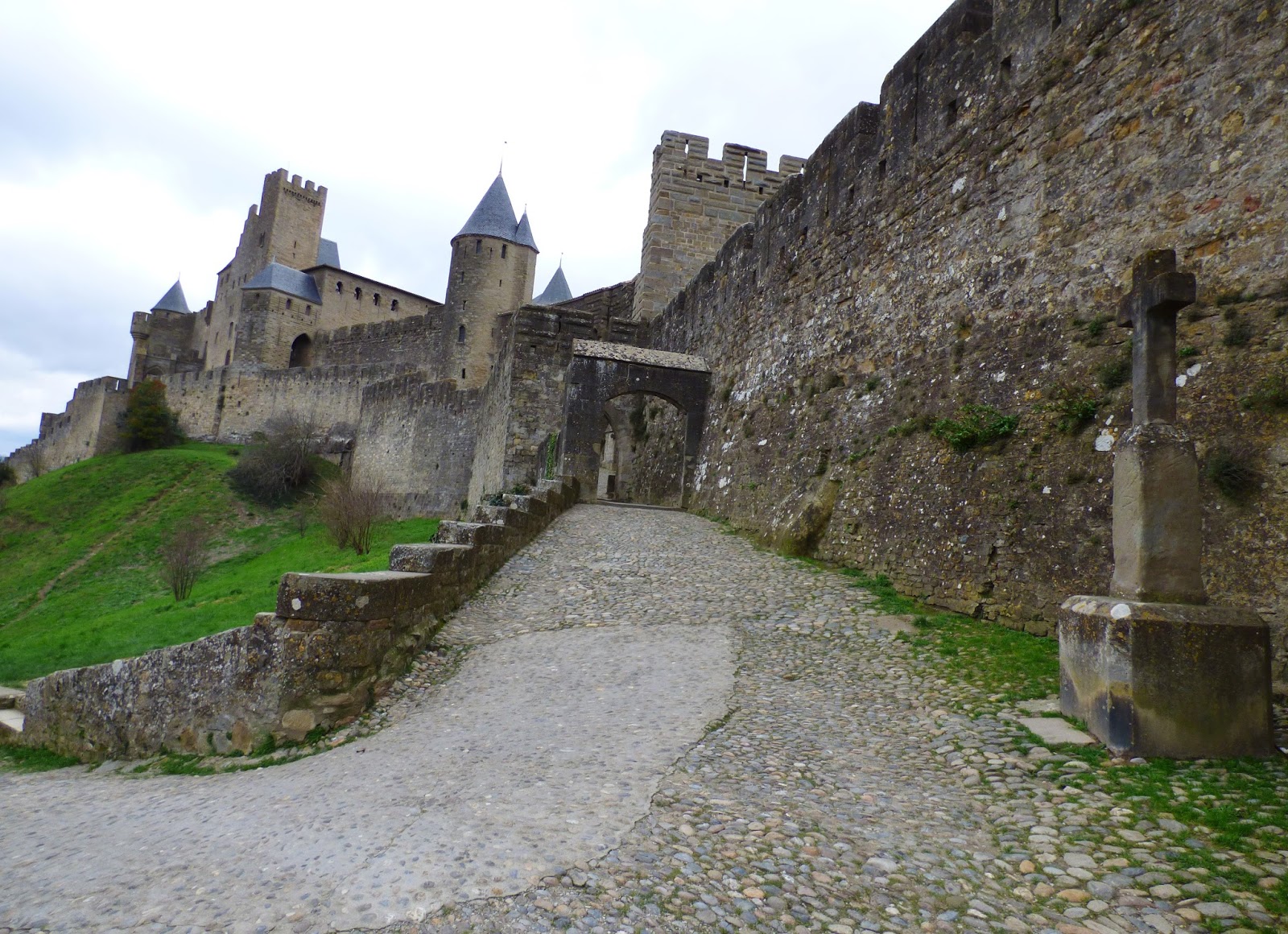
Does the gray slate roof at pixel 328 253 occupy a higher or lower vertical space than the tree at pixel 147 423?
higher

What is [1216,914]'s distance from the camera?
276 centimetres

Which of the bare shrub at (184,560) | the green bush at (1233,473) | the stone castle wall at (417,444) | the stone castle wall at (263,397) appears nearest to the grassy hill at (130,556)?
the bare shrub at (184,560)

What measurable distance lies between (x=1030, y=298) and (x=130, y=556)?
2811cm

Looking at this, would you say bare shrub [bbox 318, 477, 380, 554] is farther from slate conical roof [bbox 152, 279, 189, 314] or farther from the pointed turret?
slate conical roof [bbox 152, 279, 189, 314]

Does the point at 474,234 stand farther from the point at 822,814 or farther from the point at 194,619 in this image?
the point at 822,814

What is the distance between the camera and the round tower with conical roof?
132 ft

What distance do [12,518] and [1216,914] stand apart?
3971cm

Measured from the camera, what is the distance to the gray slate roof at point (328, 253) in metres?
61.7

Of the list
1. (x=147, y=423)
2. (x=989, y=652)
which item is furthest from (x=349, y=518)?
(x=147, y=423)

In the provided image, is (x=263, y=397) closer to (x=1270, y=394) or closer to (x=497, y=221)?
(x=497, y=221)

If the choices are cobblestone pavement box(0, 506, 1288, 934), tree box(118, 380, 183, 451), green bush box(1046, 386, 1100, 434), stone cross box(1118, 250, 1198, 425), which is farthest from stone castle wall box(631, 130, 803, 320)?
tree box(118, 380, 183, 451)

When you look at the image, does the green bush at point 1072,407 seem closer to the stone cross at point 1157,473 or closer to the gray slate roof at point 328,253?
the stone cross at point 1157,473

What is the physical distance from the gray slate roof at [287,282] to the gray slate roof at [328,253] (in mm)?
6601

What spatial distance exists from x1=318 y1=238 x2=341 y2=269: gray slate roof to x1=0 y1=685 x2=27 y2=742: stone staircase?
A: 188 feet
